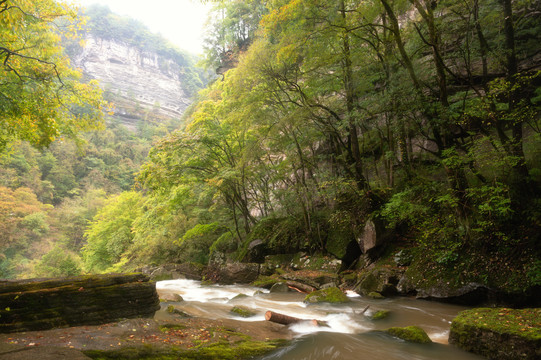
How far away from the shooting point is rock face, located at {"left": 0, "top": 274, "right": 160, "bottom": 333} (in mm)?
3922

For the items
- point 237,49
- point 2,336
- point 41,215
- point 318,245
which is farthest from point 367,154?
point 41,215

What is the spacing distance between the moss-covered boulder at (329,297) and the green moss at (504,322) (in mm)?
3309

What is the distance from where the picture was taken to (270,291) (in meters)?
9.75

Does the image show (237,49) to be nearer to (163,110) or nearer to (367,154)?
(367,154)

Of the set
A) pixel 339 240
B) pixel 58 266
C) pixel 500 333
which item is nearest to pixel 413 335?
pixel 500 333

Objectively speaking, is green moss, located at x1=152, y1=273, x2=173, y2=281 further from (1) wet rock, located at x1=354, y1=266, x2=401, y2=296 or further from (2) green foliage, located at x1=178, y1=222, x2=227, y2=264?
(1) wet rock, located at x1=354, y1=266, x2=401, y2=296

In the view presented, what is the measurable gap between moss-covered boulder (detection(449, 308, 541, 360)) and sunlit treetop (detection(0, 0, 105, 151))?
8942mm

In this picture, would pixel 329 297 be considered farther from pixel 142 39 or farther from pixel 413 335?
pixel 142 39

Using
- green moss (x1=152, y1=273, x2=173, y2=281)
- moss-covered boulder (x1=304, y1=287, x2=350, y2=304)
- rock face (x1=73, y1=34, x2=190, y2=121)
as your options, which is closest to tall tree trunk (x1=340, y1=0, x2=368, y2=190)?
moss-covered boulder (x1=304, y1=287, x2=350, y2=304)

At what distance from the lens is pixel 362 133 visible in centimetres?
1257

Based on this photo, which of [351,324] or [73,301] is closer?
[73,301]

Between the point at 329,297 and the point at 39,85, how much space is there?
9555mm

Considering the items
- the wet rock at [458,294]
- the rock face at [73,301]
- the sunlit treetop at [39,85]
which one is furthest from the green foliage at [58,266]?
the wet rock at [458,294]

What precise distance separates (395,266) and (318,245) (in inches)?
145
